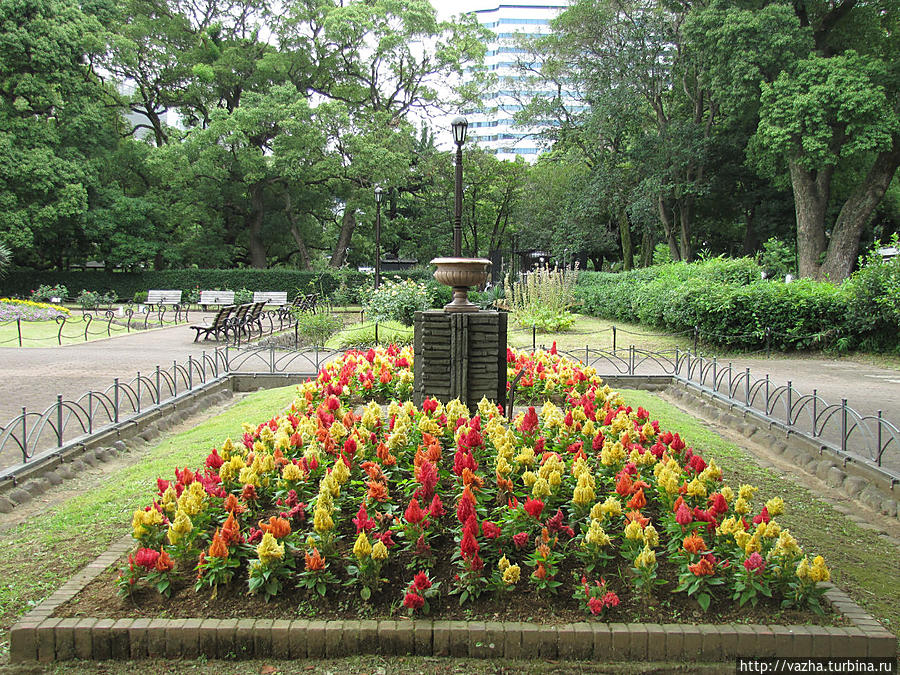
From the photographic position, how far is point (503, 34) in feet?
299

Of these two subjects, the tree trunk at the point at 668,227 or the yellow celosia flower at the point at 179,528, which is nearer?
the yellow celosia flower at the point at 179,528

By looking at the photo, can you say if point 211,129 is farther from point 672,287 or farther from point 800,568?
point 800,568

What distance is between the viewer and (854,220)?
58.4ft

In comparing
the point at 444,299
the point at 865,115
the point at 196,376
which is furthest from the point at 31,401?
the point at 865,115

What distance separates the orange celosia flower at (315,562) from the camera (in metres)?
2.94

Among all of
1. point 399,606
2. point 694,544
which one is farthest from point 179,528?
point 694,544

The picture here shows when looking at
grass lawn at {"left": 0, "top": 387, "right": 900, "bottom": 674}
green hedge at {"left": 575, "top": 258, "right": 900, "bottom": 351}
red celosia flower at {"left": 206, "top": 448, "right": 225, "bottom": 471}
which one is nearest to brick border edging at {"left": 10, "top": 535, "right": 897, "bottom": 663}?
grass lawn at {"left": 0, "top": 387, "right": 900, "bottom": 674}

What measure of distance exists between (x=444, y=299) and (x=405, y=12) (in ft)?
50.0

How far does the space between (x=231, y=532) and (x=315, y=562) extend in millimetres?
447

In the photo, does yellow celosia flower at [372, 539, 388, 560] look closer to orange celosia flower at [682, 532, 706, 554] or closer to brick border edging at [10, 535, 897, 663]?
brick border edging at [10, 535, 897, 663]

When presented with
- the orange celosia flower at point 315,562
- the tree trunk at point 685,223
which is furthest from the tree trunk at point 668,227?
the orange celosia flower at point 315,562

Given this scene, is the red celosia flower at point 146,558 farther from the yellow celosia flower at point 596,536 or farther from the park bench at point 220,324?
the park bench at point 220,324

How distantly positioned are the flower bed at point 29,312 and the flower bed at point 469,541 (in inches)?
713

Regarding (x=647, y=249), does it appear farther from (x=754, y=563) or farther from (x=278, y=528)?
(x=278, y=528)
